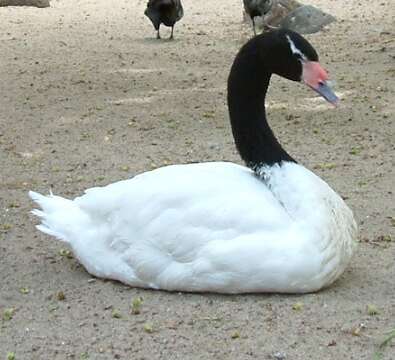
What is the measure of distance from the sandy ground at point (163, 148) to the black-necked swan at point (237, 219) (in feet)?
0.40

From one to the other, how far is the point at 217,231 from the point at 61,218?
93 centimetres

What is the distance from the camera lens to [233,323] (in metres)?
3.84

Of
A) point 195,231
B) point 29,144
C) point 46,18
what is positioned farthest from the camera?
point 46,18

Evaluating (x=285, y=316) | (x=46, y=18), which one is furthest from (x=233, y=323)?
(x=46, y=18)

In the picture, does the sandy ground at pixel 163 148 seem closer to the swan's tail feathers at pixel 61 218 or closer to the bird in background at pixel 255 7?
the swan's tail feathers at pixel 61 218

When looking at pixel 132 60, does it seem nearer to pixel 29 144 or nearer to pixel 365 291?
pixel 29 144

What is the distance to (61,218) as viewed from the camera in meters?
4.57

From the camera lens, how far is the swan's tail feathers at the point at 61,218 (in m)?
4.49

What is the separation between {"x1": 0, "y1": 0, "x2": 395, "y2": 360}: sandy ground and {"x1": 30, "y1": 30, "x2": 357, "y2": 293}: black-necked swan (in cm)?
12

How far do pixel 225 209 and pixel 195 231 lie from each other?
6.4 inches

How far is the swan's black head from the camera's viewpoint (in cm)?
421

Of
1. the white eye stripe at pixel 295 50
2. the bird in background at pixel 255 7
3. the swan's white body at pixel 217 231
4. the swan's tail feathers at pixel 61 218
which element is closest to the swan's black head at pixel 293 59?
the white eye stripe at pixel 295 50

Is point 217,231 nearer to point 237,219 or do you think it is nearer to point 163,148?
point 237,219

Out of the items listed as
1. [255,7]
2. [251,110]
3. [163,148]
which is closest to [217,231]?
[251,110]
